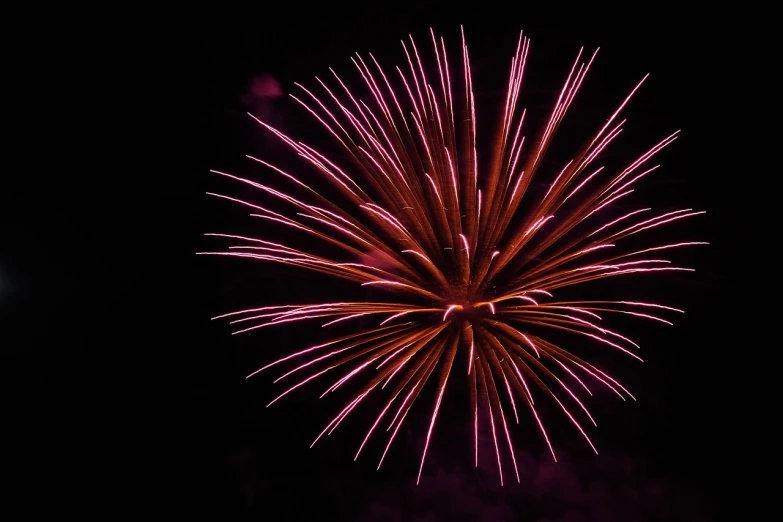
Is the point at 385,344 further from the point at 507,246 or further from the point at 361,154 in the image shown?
the point at 361,154

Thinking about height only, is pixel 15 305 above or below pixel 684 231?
above

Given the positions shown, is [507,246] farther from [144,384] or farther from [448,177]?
[144,384]

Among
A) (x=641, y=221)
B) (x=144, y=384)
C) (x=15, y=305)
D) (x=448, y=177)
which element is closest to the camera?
(x=448, y=177)

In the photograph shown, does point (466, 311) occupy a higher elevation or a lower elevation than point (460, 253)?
lower

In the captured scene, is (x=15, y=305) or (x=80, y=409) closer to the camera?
(x=80, y=409)

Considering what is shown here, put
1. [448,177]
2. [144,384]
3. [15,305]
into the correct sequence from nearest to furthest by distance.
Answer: [448,177], [144,384], [15,305]

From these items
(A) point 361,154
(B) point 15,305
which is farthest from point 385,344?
(B) point 15,305

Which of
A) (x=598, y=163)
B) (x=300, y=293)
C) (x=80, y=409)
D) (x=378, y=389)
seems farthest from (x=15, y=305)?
(x=598, y=163)

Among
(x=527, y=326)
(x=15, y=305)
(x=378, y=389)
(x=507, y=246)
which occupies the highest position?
(x=15, y=305)

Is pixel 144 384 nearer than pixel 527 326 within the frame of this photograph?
No
